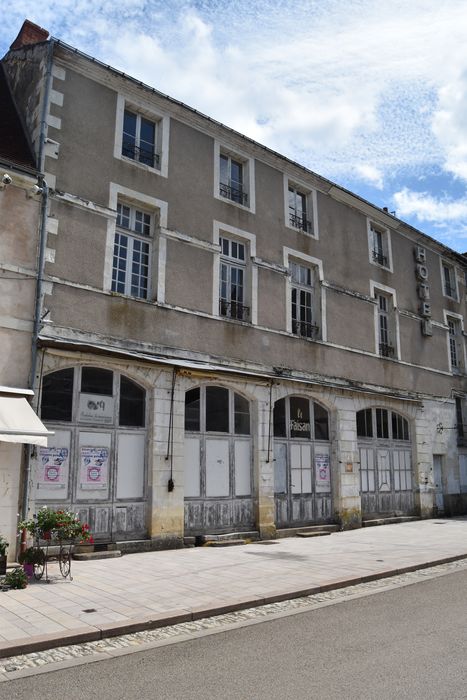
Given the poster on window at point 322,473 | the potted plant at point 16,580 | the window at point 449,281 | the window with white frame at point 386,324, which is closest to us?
the potted plant at point 16,580

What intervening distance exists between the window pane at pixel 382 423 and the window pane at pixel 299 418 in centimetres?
303

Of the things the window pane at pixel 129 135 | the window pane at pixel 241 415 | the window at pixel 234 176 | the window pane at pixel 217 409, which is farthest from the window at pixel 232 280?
Result: the window pane at pixel 129 135

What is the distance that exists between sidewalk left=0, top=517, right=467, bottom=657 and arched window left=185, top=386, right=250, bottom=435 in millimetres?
2531

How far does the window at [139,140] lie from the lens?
12.5 m

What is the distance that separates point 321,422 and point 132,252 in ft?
21.8

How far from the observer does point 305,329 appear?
15281mm

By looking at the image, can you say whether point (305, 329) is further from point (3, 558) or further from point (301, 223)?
point (3, 558)

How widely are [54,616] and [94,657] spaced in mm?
1250

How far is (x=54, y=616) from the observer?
598cm

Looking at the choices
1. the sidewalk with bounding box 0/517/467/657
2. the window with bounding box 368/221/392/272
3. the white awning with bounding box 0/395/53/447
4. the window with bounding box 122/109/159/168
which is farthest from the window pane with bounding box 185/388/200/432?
the window with bounding box 368/221/392/272

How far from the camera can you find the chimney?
13.3m

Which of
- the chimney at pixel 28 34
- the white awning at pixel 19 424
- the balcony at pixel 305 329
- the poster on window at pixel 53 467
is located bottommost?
the poster on window at pixel 53 467

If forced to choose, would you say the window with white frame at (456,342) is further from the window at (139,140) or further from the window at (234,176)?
the window at (139,140)

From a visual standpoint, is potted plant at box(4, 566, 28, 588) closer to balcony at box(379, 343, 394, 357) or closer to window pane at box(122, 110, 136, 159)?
window pane at box(122, 110, 136, 159)
